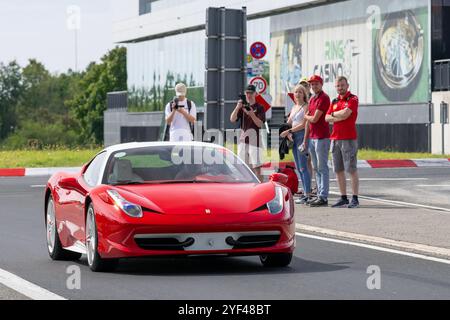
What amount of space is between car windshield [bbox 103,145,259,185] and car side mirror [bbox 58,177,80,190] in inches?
16.2

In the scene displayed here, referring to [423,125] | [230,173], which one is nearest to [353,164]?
[230,173]

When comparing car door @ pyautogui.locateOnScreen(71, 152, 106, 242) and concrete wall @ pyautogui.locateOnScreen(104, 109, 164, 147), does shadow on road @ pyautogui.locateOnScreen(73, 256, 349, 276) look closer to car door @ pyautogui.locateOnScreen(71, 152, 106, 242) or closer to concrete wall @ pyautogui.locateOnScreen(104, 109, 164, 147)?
car door @ pyautogui.locateOnScreen(71, 152, 106, 242)

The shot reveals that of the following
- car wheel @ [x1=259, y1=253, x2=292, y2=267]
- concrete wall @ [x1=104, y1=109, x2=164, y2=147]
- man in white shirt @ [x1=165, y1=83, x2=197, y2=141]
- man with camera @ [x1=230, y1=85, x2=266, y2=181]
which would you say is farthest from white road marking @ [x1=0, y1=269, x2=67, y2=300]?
concrete wall @ [x1=104, y1=109, x2=164, y2=147]

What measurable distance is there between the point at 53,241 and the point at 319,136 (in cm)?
693

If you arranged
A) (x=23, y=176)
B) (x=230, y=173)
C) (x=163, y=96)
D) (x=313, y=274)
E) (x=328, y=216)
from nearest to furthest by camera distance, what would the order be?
1. (x=313, y=274)
2. (x=230, y=173)
3. (x=328, y=216)
4. (x=23, y=176)
5. (x=163, y=96)

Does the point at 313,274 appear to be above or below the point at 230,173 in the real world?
below

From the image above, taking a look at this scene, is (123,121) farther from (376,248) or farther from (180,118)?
(376,248)

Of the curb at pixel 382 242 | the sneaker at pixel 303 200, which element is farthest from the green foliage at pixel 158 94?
the curb at pixel 382 242

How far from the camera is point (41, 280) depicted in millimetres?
10875

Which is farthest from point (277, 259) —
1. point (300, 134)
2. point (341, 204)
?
point (300, 134)

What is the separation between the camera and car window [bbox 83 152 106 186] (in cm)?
1241

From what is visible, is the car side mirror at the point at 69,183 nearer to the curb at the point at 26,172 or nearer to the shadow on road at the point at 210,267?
the shadow on road at the point at 210,267
